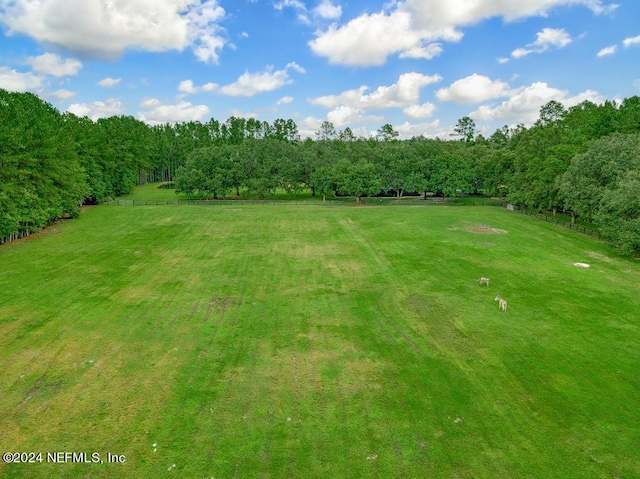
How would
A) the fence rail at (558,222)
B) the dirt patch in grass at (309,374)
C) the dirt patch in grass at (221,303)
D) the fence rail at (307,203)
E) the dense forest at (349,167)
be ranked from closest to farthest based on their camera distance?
the dirt patch in grass at (309,374)
the dirt patch in grass at (221,303)
the dense forest at (349,167)
the fence rail at (558,222)
the fence rail at (307,203)

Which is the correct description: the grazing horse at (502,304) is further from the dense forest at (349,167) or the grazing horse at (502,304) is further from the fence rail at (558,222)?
the fence rail at (558,222)

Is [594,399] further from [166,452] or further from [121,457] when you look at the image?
[121,457]

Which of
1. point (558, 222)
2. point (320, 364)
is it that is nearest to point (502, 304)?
point (320, 364)

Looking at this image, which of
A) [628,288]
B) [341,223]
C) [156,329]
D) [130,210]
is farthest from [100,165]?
[628,288]

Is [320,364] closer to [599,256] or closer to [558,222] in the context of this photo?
[599,256]

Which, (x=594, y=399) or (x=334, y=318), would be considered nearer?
(x=594, y=399)

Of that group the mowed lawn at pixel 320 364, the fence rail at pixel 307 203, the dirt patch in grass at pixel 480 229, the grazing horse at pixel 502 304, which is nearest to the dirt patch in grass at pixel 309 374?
the mowed lawn at pixel 320 364
